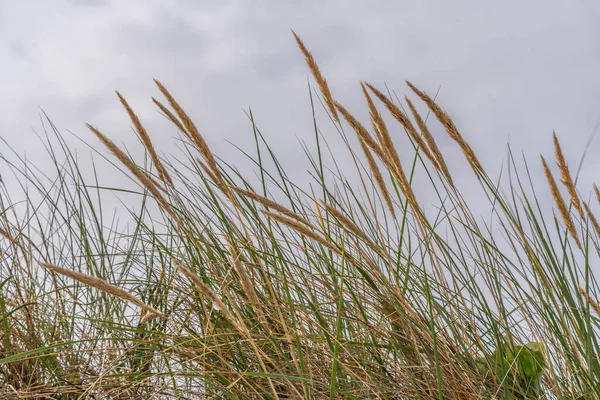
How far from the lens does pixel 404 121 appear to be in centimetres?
138

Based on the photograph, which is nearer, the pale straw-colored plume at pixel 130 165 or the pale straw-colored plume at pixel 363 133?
the pale straw-colored plume at pixel 130 165

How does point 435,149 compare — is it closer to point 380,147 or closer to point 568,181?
point 380,147

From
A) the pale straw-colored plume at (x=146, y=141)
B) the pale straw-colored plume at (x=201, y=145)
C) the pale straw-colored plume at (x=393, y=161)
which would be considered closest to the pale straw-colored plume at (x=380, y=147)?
the pale straw-colored plume at (x=393, y=161)

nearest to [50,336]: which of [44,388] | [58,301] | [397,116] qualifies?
[58,301]

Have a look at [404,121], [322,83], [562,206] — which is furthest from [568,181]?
[322,83]

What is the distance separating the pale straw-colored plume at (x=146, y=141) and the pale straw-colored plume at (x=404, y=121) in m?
0.54

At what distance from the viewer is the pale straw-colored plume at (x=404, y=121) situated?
139 centimetres

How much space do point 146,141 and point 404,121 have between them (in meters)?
0.59

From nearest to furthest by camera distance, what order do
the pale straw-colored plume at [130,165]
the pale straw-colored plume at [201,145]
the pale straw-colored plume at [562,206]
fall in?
the pale straw-colored plume at [130,165] → the pale straw-colored plume at [201,145] → the pale straw-colored plume at [562,206]

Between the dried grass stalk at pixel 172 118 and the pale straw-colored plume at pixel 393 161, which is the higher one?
the dried grass stalk at pixel 172 118

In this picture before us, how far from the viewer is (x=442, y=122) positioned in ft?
4.77

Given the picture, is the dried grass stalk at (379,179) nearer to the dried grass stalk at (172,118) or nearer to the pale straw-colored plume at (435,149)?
the pale straw-colored plume at (435,149)

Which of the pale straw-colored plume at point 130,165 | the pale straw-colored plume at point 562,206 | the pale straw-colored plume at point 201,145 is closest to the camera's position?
the pale straw-colored plume at point 130,165

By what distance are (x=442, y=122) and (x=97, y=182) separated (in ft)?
4.15
